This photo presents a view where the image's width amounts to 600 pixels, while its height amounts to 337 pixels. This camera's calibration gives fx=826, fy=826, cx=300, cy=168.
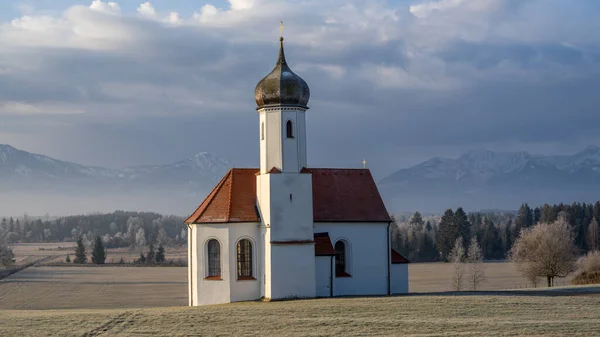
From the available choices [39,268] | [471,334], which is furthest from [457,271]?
[39,268]

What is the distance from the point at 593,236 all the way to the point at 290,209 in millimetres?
89793

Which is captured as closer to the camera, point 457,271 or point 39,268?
point 457,271

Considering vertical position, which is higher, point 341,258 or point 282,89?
point 282,89

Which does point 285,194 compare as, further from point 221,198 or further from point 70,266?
point 70,266

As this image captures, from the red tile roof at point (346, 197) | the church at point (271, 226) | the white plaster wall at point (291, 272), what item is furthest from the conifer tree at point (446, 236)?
the white plaster wall at point (291, 272)

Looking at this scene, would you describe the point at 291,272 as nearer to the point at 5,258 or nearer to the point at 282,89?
the point at 282,89

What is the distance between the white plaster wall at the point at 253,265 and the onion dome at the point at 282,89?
261 inches

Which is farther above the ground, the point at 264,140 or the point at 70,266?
the point at 264,140

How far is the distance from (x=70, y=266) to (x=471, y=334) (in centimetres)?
9510

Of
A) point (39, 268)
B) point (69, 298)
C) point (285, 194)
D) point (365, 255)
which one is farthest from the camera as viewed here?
point (39, 268)

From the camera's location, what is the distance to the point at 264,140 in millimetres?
43781

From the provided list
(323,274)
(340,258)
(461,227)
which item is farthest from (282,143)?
(461,227)

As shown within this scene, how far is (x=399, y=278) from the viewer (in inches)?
1847

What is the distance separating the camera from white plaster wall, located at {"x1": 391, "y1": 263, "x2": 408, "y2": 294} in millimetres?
46781
